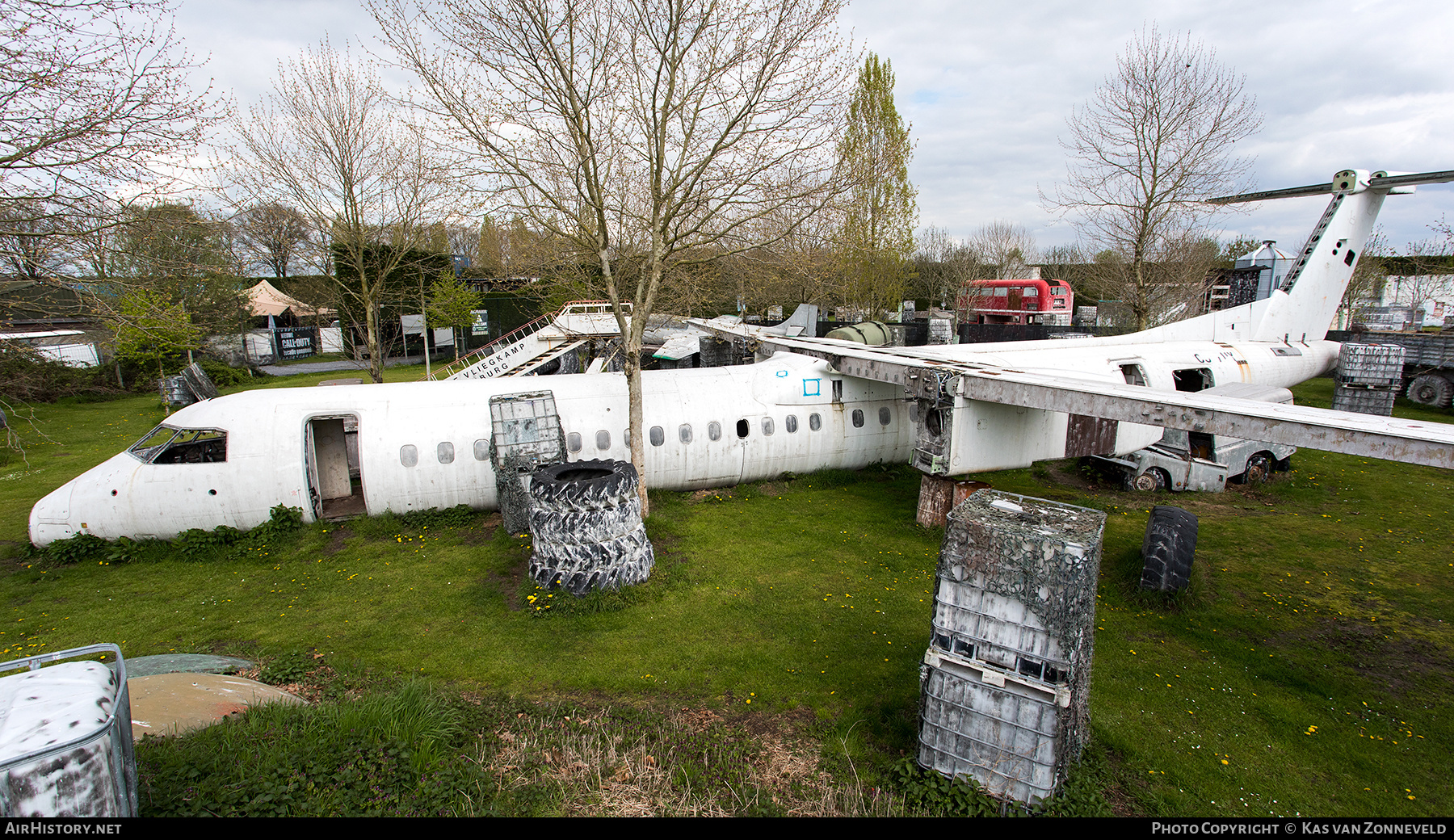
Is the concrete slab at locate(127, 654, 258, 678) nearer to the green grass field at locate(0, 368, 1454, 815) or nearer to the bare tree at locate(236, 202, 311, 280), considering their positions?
the green grass field at locate(0, 368, 1454, 815)

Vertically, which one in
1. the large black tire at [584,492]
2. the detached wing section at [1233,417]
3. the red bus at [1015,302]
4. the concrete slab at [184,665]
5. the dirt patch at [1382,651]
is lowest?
the dirt patch at [1382,651]

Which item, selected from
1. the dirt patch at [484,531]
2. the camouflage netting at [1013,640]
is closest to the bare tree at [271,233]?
the dirt patch at [484,531]

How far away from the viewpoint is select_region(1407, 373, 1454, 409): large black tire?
23625 millimetres

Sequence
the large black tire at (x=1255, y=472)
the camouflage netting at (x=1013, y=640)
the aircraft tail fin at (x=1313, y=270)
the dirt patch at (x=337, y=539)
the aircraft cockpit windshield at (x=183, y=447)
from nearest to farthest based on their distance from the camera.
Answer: the camouflage netting at (x=1013, y=640) → the aircraft cockpit windshield at (x=183, y=447) → the dirt patch at (x=337, y=539) → the large black tire at (x=1255, y=472) → the aircraft tail fin at (x=1313, y=270)

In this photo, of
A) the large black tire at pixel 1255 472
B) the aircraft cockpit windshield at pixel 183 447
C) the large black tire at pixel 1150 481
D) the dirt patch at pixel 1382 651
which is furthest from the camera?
the large black tire at pixel 1255 472

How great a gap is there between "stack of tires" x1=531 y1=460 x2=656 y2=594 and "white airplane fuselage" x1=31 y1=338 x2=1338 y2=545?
358cm

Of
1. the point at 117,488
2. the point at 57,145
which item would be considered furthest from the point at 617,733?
the point at 117,488

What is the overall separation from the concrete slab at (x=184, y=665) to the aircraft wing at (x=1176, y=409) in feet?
37.1

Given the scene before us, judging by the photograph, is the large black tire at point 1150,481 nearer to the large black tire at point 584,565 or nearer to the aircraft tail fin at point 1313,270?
the aircraft tail fin at point 1313,270

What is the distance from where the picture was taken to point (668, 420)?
1366 cm

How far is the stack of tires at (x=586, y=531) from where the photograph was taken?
951cm

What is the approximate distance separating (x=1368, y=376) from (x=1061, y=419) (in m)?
15.0

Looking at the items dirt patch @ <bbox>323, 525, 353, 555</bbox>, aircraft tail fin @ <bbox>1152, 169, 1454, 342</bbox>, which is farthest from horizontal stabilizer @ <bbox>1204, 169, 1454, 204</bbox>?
dirt patch @ <bbox>323, 525, 353, 555</bbox>
